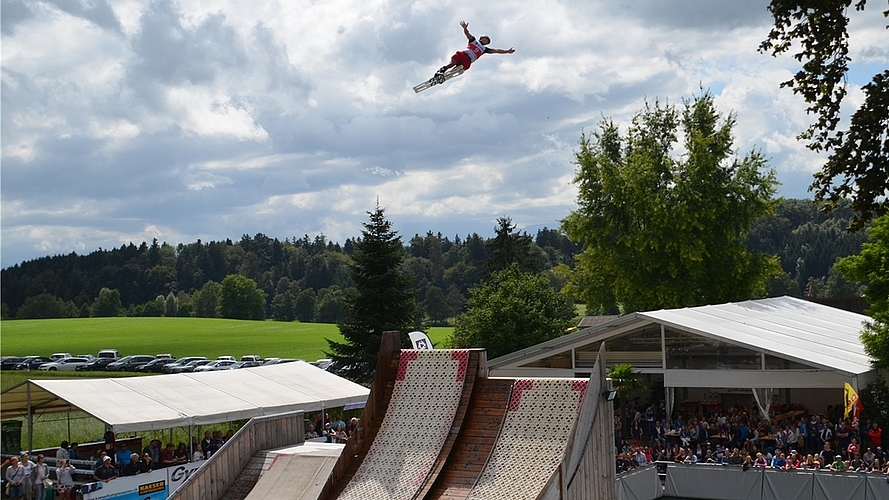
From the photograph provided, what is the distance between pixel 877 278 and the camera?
23641 millimetres

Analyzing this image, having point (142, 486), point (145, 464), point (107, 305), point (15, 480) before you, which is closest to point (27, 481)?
point (15, 480)

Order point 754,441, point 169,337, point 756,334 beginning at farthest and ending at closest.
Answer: point 169,337
point 756,334
point 754,441

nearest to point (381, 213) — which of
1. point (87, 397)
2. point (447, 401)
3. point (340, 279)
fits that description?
point (87, 397)

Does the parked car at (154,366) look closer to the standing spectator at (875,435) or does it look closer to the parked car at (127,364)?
the parked car at (127,364)

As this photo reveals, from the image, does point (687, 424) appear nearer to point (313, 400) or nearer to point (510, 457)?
point (313, 400)

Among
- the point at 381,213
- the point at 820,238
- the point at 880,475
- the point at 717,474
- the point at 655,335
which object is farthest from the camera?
the point at 820,238

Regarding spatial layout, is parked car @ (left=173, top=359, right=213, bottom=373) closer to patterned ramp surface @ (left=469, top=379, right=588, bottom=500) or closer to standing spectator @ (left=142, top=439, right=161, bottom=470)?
standing spectator @ (left=142, top=439, right=161, bottom=470)

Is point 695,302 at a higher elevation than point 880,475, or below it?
higher

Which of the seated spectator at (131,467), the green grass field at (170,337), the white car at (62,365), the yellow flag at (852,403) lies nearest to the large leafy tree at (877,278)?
the yellow flag at (852,403)

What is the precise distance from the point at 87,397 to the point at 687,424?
48.4 ft

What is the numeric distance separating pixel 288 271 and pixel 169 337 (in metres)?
66.6

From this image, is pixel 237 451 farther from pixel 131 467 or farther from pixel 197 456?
pixel 197 456

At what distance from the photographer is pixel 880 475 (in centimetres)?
1753

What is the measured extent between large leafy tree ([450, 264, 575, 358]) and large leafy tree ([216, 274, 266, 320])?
87976 mm
